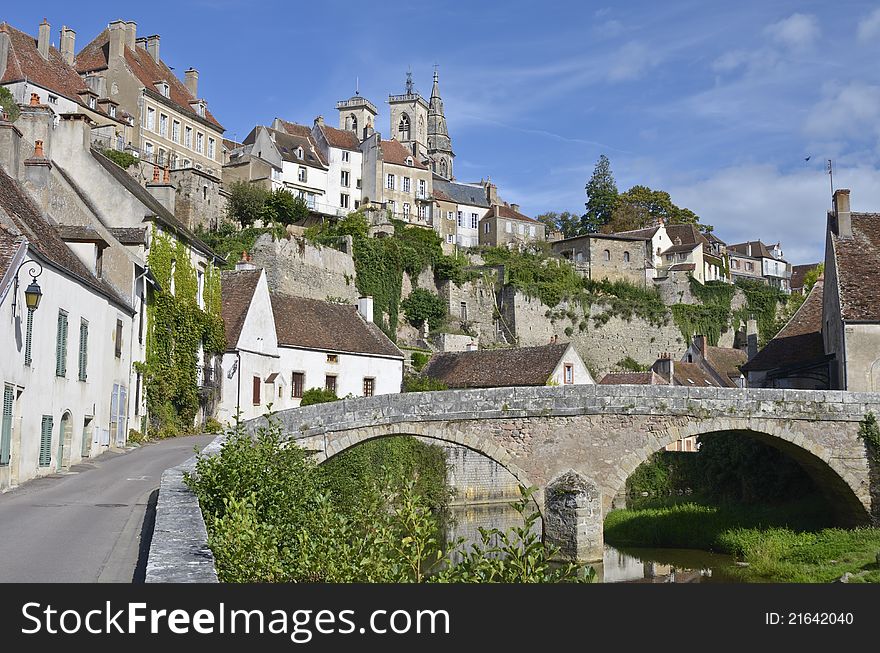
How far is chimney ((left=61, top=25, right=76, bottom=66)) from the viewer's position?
52312 millimetres

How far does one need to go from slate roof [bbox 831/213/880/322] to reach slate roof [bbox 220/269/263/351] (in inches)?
714

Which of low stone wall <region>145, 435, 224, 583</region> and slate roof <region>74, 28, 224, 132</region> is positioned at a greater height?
slate roof <region>74, 28, 224, 132</region>

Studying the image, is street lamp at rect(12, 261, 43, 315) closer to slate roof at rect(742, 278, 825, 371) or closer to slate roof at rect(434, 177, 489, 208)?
slate roof at rect(742, 278, 825, 371)

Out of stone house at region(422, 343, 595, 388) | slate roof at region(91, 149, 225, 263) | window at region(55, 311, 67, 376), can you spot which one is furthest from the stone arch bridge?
stone house at region(422, 343, 595, 388)

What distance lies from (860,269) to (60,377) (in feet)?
70.6

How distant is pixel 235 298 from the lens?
31.1 m

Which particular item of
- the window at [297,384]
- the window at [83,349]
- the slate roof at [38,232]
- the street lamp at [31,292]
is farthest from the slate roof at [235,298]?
the street lamp at [31,292]

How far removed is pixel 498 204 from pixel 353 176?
55.5 ft

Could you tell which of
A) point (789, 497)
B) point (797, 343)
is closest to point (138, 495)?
point (789, 497)

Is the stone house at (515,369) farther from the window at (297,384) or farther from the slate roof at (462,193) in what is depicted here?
the slate roof at (462,193)

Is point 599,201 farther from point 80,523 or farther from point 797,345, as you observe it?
point 80,523

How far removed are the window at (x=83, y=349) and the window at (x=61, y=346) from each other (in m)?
0.94

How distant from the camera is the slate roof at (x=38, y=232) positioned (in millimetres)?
16609

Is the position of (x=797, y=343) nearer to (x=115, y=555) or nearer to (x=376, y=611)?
(x=115, y=555)
